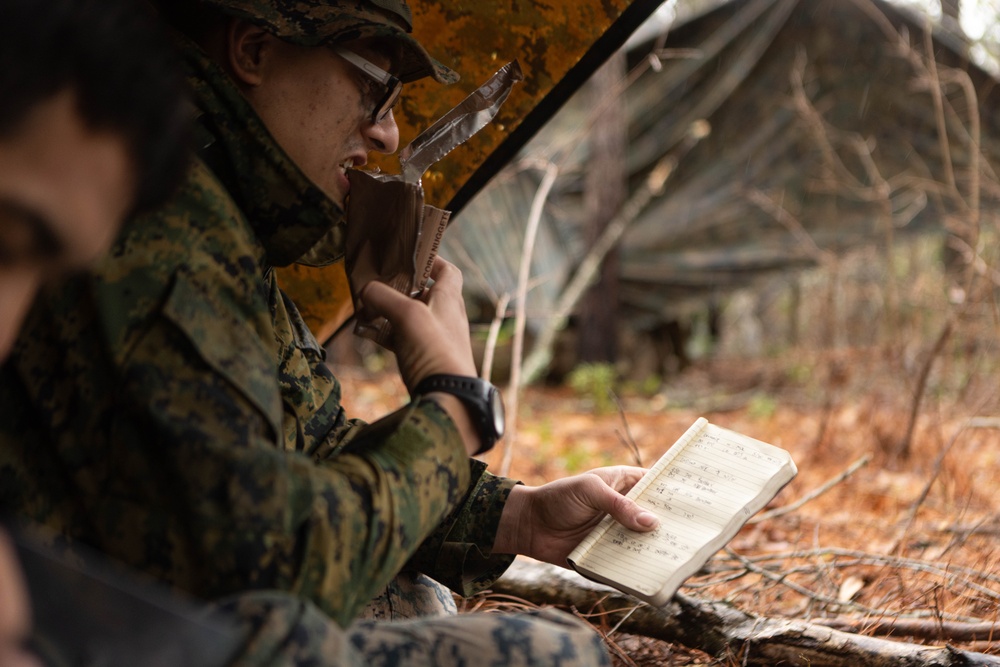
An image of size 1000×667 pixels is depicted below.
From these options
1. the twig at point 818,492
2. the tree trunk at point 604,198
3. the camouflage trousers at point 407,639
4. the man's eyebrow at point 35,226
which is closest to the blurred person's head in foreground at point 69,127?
the man's eyebrow at point 35,226

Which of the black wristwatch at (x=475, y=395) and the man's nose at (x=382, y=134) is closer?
the black wristwatch at (x=475, y=395)

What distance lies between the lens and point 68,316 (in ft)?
4.39

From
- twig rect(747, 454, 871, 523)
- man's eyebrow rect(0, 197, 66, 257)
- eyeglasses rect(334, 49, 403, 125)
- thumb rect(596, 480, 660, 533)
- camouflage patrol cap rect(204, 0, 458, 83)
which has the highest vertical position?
camouflage patrol cap rect(204, 0, 458, 83)

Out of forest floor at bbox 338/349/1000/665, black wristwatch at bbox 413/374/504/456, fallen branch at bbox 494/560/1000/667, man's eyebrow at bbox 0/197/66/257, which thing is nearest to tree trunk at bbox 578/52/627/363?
forest floor at bbox 338/349/1000/665

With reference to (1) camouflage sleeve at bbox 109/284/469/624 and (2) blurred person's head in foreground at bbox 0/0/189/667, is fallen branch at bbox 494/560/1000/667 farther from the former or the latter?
(2) blurred person's head in foreground at bbox 0/0/189/667

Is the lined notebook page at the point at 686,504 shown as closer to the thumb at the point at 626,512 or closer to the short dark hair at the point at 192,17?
the thumb at the point at 626,512

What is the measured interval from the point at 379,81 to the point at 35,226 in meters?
0.88

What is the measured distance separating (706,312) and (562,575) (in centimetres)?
1041

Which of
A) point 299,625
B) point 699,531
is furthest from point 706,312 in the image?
point 299,625

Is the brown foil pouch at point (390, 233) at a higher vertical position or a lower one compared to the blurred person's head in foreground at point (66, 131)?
lower

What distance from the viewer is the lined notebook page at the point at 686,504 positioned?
175cm

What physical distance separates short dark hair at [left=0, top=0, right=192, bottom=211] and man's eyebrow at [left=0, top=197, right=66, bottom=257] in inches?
3.4

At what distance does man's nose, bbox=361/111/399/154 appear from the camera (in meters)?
1.81

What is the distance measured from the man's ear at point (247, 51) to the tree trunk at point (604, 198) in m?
6.14
